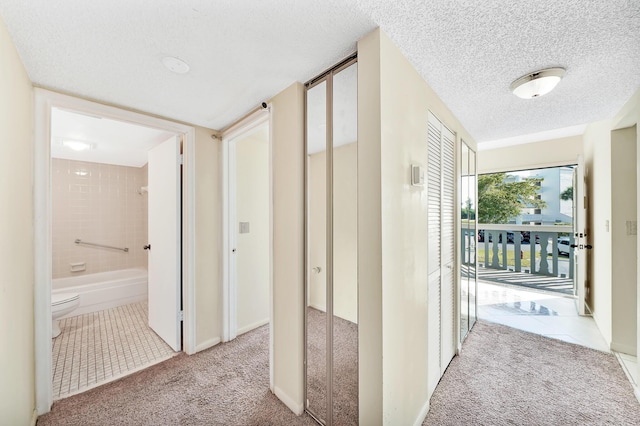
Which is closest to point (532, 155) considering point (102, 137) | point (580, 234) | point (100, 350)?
point (580, 234)

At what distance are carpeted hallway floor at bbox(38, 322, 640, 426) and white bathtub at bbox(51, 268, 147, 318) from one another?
6.62ft

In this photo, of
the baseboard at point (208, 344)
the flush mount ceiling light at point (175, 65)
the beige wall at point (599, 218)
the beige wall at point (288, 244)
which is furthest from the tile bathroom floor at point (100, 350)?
the beige wall at point (599, 218)

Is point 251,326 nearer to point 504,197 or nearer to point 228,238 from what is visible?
point 228,238

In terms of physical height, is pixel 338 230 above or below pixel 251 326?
above

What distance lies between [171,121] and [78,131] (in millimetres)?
1349

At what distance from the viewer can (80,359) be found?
87.7 inches

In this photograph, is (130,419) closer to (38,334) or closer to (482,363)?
(38,334)

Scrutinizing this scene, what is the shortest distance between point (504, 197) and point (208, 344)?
6.12m

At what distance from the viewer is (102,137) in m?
2.88

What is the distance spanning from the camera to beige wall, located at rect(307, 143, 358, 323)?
1337mm

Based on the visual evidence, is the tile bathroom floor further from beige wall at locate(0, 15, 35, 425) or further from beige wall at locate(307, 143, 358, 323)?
beige wall at locate(307, 143, 358, 323)

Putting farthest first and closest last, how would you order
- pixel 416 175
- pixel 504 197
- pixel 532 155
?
1. pixel 504 197
2. pixel 532 155
3. pixel 416 175

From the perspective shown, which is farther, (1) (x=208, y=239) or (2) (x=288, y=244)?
(1) (x=208, y=239)

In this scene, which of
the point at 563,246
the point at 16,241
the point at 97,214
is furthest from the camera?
the point at 563,246
